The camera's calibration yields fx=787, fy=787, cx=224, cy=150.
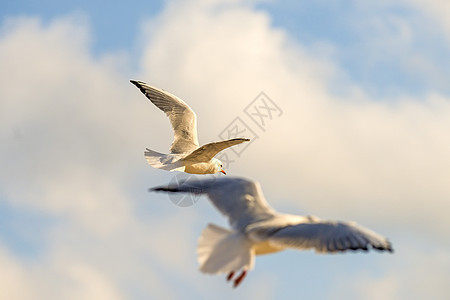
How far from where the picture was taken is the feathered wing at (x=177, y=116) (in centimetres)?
1643

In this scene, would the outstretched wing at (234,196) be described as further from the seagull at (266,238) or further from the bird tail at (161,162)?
the bird tail at (161,162)

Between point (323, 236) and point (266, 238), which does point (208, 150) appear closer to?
point (266, 238)

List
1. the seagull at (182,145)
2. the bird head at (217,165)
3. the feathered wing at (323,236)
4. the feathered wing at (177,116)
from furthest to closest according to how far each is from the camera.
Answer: the feathered wing at (177,116) → the bird head at (217,165) → the seagull at (182,145) → the feathered wing at (323,236)

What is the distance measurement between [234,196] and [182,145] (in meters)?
6.94

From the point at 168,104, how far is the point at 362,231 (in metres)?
9.85

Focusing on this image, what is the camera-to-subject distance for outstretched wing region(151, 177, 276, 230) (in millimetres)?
9141

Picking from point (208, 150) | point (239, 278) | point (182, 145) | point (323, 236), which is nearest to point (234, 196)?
point (239, 278)

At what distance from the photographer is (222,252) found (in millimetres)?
8203

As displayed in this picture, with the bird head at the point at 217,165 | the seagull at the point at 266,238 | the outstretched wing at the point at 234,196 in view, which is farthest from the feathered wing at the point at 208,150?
the seagull at the point at 266,238

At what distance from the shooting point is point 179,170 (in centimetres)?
1444

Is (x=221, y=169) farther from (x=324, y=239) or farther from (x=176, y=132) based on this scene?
(x=324, y=239)

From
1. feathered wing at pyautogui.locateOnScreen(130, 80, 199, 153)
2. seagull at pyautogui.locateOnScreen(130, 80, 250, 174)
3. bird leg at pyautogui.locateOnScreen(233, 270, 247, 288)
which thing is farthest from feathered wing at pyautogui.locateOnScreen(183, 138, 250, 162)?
bird leg at pyautogui.locateOnScreen(233, 270, 247, 288)

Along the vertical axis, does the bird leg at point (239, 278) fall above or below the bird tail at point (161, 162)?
below

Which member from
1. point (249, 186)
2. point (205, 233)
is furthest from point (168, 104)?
point (205, 233)
